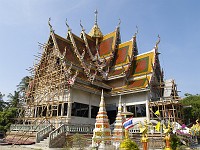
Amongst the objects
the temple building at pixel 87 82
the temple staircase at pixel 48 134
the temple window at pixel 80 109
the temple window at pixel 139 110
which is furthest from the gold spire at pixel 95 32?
the temple staircase at pixel 48 134

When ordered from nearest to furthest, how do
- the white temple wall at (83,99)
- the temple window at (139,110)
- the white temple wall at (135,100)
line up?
the white temple wall at (83,99) → the white temple wall at (135,100) → the temple window at (139,110)

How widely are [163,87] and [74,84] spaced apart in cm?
881

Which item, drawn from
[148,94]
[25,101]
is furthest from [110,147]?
[25,101]

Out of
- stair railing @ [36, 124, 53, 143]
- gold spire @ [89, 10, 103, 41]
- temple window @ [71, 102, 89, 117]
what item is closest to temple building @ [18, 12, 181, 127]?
temple window @ [71, 102, 89, 117]

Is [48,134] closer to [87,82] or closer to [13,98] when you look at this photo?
[87,82]

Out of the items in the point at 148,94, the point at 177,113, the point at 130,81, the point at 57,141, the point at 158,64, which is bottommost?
the point at 57,141

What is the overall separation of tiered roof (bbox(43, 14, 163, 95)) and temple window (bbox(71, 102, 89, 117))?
172 cm

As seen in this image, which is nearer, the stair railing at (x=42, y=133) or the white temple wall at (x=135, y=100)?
the stair railing at (x=42, y=133)

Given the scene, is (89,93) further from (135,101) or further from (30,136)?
(30,136)

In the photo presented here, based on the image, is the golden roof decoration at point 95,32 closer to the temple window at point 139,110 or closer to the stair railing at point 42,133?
the temple window at point 139,110

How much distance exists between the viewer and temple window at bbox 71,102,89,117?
18328 mm

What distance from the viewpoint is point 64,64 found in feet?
60.6

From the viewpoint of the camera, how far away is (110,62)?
2377 cm

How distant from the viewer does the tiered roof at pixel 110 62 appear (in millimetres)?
20062
